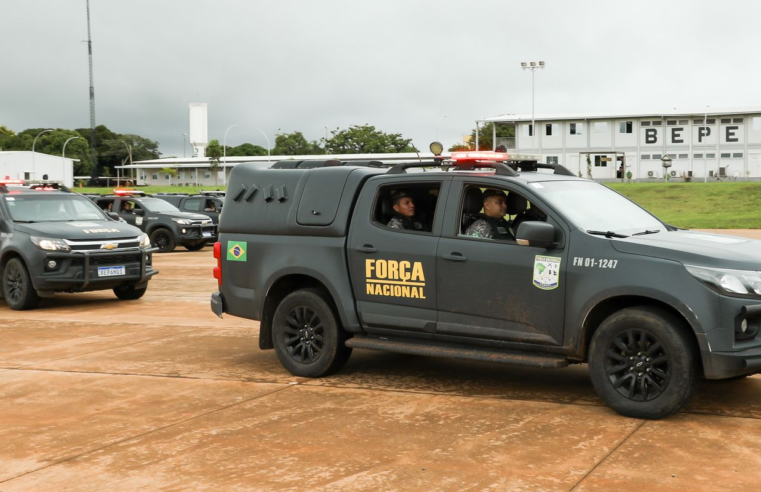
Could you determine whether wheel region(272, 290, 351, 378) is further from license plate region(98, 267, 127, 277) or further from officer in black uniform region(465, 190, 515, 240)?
license plate region(98, 267, 127, 277)

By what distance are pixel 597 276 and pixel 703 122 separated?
2646 inches

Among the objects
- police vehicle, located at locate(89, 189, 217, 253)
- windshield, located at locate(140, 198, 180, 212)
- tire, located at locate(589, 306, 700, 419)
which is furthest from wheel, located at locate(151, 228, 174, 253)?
tire, located at locate(589, 306, 700, 419)

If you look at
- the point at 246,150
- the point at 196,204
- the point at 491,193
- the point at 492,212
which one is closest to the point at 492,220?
the point at 492,212

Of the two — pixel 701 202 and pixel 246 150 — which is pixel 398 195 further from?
pixel 246 150

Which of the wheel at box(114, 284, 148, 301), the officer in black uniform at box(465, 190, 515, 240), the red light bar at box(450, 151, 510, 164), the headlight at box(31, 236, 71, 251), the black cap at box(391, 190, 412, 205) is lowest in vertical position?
the wheel at box(114, 284, 148, 301)

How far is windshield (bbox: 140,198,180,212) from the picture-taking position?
2631 cm

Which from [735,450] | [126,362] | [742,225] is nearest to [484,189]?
[735,450]

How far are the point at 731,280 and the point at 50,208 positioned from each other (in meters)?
11.2

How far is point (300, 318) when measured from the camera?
25.8 ft

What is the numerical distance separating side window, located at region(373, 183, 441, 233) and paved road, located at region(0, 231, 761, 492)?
136 cm

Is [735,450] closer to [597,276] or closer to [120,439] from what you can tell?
[597,276]

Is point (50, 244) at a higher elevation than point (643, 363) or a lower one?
higher

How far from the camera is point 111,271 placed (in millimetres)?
13180

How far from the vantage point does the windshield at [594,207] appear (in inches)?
265
